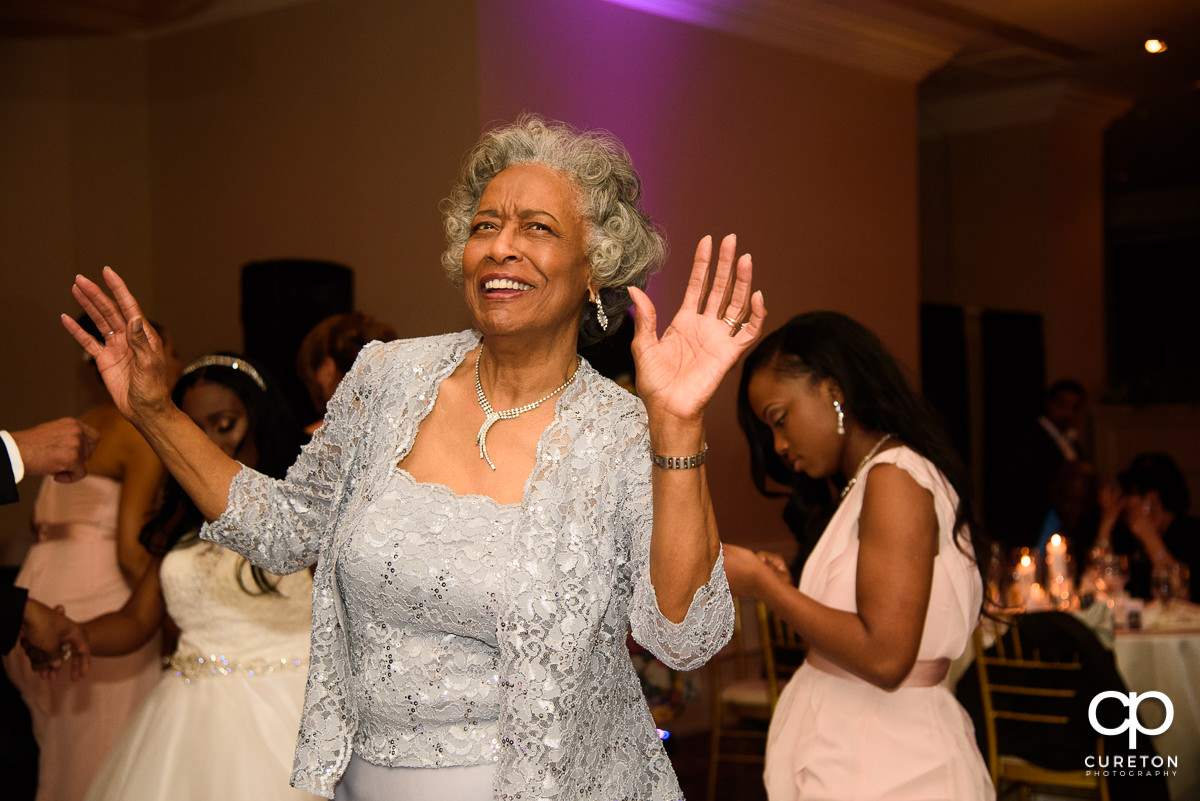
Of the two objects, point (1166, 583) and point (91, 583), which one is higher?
point (91, 583)

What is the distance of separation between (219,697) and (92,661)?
1.67 metres

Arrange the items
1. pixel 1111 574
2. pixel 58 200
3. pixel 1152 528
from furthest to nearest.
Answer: pixel 58 200 → pixel 1152 528 → pixel 1111 574

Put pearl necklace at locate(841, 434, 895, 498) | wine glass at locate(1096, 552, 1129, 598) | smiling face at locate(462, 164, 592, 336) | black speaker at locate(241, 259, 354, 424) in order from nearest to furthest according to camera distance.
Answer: smiling face at locate(462, 164, 592, 336)
pearl necklace at locate(841, 434, 895, 498)
wine glass at locate(1096, 552, 1129, 598)
black speaker at locate(241, 259, 354, 424)

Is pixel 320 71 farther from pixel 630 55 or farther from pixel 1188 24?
pixel 1188 24

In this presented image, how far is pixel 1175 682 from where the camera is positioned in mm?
4383

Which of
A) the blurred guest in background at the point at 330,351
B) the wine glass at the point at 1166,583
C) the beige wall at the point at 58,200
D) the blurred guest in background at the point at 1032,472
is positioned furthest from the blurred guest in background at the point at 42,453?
the blurred guest in background at the point at 1032,472

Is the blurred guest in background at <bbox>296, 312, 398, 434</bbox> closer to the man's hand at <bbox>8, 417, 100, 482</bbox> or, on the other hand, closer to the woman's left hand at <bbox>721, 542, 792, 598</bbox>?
the man's hand at <bbox>8, 417, 100, 482</bbox>

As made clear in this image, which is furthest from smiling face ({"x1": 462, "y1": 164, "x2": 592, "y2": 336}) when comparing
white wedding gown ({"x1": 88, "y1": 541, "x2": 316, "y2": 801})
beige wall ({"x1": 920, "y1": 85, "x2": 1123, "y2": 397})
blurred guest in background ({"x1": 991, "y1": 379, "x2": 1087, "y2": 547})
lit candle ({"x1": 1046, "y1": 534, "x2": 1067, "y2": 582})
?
beige wall ({"x1": 920, "y1": 85, "x2": 1123, "y2": 397})

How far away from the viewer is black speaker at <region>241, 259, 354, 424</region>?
5.43m

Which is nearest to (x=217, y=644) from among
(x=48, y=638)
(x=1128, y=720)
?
(x=48, y=638)

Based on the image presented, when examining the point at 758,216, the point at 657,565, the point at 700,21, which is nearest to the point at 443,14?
the point at 700,21

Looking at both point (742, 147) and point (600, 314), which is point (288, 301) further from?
point (600, 314)

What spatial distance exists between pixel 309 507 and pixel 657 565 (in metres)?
0.63

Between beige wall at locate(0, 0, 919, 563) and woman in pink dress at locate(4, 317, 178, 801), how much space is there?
1.86 m
